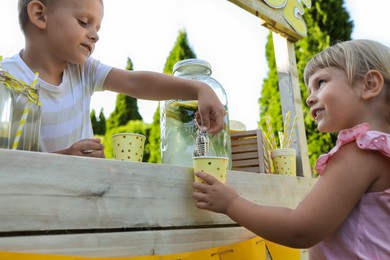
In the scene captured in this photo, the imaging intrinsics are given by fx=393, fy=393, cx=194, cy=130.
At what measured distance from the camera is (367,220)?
902 millimetres

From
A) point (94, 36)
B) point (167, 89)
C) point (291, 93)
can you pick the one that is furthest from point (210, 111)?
point (291, 93)

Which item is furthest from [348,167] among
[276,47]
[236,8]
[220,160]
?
[276,47]

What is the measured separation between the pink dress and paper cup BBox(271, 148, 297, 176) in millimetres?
640

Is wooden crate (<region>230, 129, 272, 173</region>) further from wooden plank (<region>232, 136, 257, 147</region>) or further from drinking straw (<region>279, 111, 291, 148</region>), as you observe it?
drinking straw (<region>279, 111, 291, 148</region>)

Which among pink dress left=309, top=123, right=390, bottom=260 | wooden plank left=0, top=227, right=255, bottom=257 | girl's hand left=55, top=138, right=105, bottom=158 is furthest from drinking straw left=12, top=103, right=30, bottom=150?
pink dress left=309, top=123, right=390, bottom=260

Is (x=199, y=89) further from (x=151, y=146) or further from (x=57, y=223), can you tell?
(x=151, y=146)

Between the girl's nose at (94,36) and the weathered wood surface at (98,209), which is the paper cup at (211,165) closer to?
the weathered wood surface at (98,209)

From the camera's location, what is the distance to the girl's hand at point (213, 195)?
0.89 m

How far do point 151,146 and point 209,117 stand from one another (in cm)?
708

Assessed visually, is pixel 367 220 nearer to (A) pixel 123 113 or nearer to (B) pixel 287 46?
(B) pixel 287 46

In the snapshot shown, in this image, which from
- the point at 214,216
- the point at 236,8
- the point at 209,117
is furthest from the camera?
the point at 236,8

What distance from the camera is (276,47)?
2076mm

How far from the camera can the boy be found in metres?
1.02

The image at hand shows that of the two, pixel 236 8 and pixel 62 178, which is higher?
pixel 236 8
